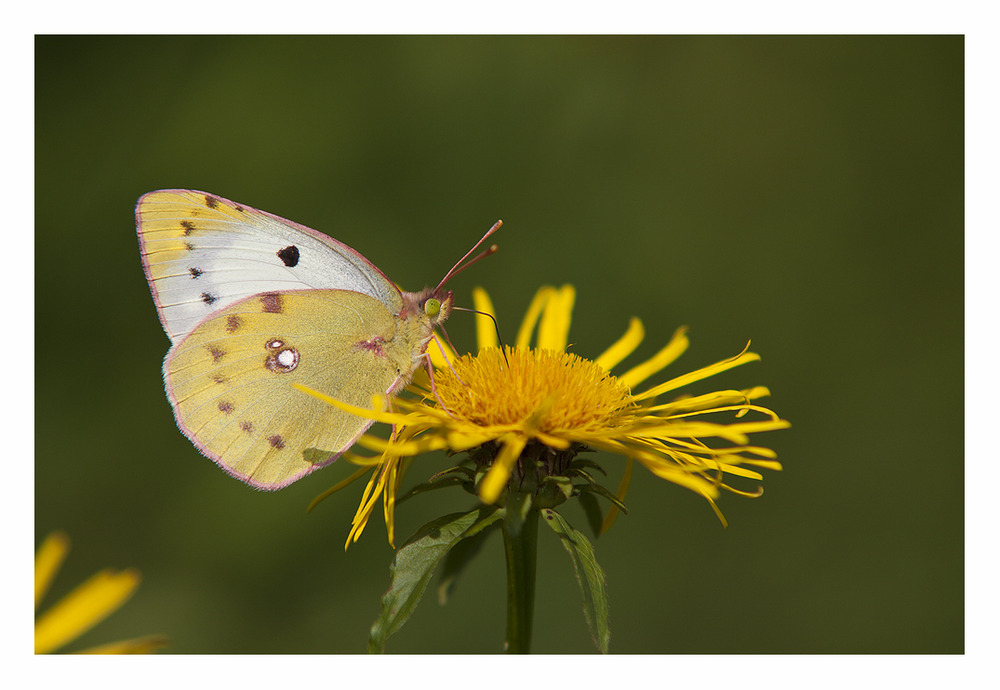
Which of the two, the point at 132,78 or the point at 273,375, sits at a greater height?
the point at 132,78

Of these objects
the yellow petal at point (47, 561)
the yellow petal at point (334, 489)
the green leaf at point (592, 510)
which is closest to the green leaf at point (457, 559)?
the green leaf at point (592, 510)

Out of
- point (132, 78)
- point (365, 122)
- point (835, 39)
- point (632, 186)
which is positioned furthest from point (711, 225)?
point (132, 78)

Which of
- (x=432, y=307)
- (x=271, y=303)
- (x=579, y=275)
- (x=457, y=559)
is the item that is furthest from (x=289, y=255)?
(x=579, y=275)

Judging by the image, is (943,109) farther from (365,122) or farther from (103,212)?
(103,212)

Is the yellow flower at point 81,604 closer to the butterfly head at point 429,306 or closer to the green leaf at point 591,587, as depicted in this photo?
the green leaf at point 591,587

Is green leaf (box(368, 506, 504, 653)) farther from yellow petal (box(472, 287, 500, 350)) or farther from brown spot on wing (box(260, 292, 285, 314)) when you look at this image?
yellow petal (box(472, 287, 500, 350))

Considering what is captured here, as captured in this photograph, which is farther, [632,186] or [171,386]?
[632,186]

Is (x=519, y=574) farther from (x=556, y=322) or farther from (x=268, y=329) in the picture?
(x=556, y=322)
